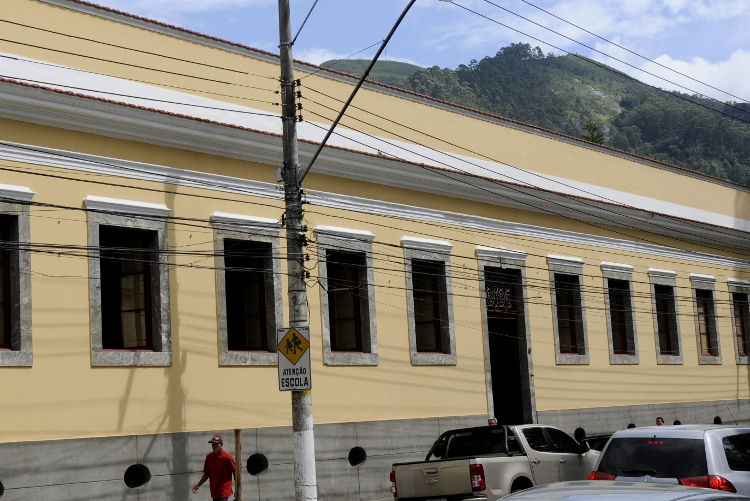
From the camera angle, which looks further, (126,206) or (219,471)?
(126,206)

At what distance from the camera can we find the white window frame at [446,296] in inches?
904

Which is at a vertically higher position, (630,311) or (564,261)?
(564,261)

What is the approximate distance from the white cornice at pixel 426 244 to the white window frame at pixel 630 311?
6.86 m

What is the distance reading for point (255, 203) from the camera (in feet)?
66.0

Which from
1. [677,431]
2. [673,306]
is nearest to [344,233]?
[677,431]

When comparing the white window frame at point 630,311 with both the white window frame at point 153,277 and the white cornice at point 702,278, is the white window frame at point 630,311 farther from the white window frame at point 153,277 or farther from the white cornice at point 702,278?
the white window frame at point 153,277

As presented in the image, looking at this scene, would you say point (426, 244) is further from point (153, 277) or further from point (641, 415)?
point (641, 415)

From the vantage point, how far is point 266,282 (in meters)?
20.2

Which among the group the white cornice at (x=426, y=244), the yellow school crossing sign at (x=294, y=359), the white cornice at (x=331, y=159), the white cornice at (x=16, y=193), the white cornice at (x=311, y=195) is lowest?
the yellow school crossing sign at (x=294, y=359)

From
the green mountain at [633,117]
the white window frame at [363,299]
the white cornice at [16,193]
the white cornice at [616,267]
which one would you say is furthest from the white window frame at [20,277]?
the green mountain at [633,117]

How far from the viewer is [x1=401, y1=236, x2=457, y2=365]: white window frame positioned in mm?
22953

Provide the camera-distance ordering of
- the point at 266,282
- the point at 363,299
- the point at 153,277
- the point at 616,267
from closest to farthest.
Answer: the point at 153,277, the point at 266,282, the point at 363,299, the point at 616,267

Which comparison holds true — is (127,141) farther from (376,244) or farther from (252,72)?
(376,244)

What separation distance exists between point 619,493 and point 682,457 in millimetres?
6035
